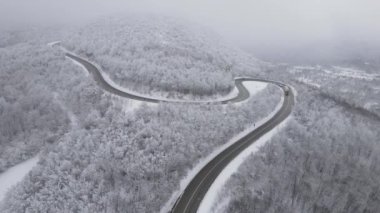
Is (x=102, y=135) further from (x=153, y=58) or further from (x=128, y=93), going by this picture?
(x=153, y=58)

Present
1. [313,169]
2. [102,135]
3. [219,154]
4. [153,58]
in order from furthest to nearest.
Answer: [153,58] < [313,169] < [102,135] < [219,154]

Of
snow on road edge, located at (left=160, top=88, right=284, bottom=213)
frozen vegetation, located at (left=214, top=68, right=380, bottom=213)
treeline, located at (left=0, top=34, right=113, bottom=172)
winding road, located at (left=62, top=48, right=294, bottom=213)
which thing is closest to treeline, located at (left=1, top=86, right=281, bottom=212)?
snow on road edge, located at (left=160, top=88, right=284, bottom=213)

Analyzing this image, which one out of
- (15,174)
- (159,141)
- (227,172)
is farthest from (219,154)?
(15,174)

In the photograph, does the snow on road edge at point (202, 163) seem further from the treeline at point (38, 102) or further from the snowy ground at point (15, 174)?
the snowy ground at point (15, 174)

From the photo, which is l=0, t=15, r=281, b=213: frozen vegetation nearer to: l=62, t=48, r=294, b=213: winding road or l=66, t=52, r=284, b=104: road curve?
l=62, t=48, r=294, b=213: winding road

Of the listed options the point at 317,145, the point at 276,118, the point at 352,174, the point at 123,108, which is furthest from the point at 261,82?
the point at 123,108

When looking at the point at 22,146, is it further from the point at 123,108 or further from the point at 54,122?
the point at 123,108

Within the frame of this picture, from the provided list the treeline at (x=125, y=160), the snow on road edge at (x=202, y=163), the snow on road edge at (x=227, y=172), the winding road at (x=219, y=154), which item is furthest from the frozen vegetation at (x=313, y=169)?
the treeline at (x=125, y=160)
